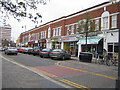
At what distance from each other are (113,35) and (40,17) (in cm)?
1485

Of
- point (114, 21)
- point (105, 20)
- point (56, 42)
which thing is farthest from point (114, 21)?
point (56, 42)

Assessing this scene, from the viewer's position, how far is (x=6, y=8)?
15.8 ft

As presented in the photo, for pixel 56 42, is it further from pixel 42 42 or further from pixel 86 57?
pixel 86 57

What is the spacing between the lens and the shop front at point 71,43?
24.5m

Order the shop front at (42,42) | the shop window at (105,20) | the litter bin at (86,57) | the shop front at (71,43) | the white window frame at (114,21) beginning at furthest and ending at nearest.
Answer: the shop front at (42,42)
the shop front at (71,43)
the shop window at (105,20)
the white window frame at (114,21)
the litter bin at (86,57)

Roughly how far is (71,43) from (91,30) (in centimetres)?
816

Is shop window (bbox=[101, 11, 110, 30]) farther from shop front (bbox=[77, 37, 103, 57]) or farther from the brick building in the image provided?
shop front (bbox=[77, 37, 103, 57])

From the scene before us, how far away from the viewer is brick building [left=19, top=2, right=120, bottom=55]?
18000 mm

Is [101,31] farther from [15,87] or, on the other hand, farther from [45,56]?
[15,87]

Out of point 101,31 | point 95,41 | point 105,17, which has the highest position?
point 105,17

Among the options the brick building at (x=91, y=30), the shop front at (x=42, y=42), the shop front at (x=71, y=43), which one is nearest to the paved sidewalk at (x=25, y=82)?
the brick building at (x=91, y=30)

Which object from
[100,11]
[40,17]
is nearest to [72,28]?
[100,11]

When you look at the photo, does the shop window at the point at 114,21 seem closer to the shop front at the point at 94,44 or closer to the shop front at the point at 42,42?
the shop front at the point at 94,44

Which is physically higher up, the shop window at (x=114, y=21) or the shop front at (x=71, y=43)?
the shop window at (x=114, y=21)
